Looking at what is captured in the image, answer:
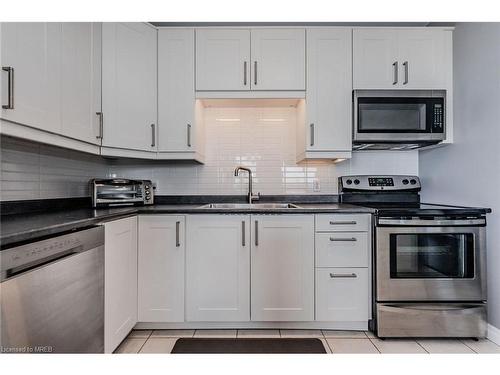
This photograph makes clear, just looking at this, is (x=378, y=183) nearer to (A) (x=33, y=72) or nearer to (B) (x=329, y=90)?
(B) (x=329, y=90)

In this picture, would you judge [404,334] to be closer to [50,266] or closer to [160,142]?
[50,266]

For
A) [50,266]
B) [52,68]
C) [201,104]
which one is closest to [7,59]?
[52,68]

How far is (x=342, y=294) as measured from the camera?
2.10 m

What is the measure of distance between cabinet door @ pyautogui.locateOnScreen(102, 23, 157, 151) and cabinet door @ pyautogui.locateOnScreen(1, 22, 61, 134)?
53cm

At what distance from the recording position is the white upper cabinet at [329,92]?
2.37m

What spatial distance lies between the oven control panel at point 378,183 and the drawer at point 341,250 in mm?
699

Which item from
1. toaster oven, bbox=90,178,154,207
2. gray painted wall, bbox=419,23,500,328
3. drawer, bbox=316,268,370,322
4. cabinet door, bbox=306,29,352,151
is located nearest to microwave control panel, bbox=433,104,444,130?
gray painted wall, bbox=419,23,500,328

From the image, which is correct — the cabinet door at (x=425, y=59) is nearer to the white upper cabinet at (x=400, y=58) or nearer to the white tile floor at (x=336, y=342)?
the white upper cabinet at (x=400, y=58)

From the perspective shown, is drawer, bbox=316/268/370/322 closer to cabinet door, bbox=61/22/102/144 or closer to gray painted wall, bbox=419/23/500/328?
gray painted wall, bbox=419/23/500/328

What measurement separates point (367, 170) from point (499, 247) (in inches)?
44.0

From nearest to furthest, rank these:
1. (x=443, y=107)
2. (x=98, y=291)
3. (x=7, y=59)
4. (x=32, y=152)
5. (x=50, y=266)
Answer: (x=50, y=266) → (x=7, y=59) → (x=98, y=291) → (x=32, y=152) → (x=443, y=107)

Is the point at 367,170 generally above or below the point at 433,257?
above

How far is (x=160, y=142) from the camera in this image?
2.41m

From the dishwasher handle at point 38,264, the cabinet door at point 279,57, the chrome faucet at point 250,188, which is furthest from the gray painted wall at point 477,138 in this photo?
the dishwasher handle at point 38,264
